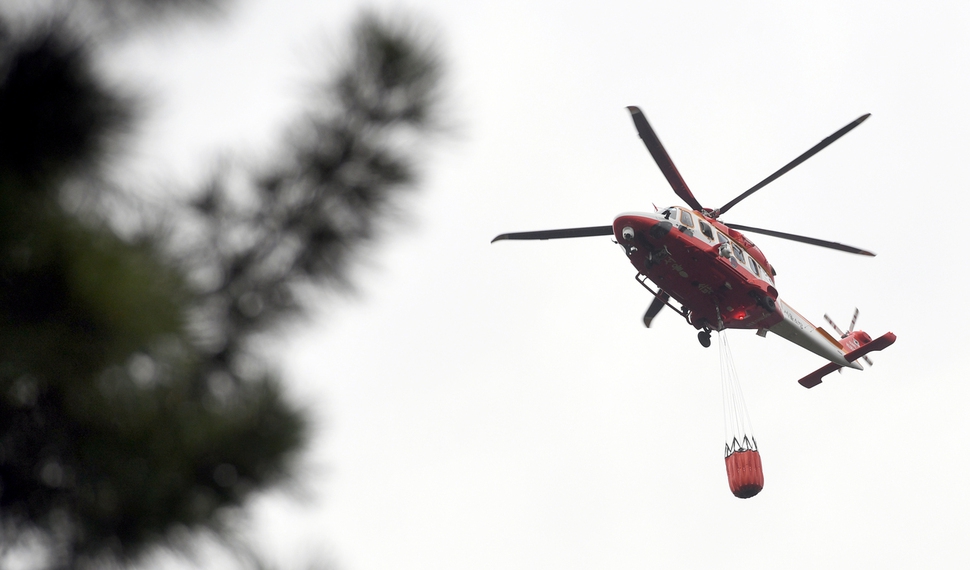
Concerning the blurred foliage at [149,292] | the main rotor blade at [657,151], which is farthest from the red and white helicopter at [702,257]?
the blurred foliage at [149,292]

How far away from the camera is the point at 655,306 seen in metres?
18.9

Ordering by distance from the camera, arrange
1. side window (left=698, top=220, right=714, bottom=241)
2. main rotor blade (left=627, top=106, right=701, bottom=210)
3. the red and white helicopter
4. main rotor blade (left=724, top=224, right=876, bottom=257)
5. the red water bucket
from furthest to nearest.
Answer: main rotor blade (left=724, top=224, right=876, bottom=257) < the red water bucket < side window (left=698, top=220, right=714, bottom=241) < the red and white helicopter < main rotor blade (left=627, top=106, right=701, bottom=210)

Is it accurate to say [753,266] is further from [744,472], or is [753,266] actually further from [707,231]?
[744,472]

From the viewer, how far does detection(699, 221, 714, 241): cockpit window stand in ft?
51.4

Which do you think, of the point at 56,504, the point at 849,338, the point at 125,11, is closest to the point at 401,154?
the point at 125,11

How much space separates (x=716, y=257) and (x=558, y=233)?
2923 millimetres

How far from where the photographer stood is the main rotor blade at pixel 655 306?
17.0m

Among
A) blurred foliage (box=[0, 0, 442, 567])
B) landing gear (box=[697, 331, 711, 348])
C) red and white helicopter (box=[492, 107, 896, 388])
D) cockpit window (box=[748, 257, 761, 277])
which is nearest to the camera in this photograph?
blurred foliage (box=[0, 0, 442, 567])

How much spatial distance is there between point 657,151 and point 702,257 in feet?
6.78

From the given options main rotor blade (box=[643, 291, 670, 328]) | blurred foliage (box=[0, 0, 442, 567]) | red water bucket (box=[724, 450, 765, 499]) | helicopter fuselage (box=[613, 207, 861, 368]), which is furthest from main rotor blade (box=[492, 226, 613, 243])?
blurred foliage (box=[0, 0, 442, 567])

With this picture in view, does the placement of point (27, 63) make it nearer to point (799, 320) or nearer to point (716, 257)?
point (716, 257)

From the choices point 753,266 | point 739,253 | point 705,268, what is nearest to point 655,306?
point 753,266

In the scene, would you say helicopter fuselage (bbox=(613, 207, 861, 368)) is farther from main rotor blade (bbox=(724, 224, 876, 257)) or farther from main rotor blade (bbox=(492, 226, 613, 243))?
main rotor blade (bbox=(492, 226, 613, 243))

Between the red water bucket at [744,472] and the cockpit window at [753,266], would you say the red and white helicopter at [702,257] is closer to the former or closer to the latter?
the cockpit window at [753,266]
